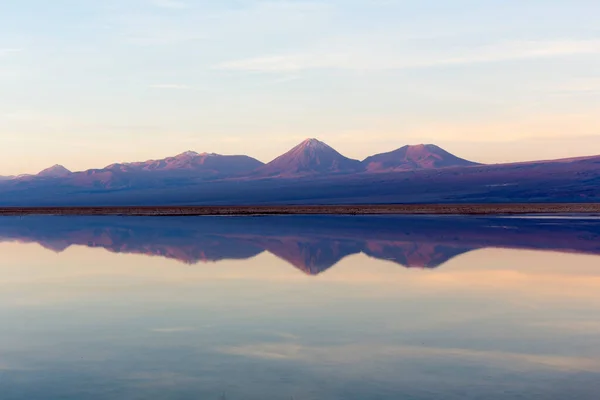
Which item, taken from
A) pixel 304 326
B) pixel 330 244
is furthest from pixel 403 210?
pixel 304 326

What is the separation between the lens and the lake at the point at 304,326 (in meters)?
Answer: 11.3

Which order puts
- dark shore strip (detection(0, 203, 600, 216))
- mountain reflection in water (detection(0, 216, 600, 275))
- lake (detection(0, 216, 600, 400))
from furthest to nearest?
dark shore strip (detection(0, 203, 600, 216)) → mountain reflection in water (detection(0, 216, 600, 275)) → lake (detection(0, 216, 600, 400))

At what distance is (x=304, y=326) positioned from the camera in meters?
15.8

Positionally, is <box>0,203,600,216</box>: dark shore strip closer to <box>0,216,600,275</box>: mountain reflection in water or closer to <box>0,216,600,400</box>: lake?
<box>0,216,600,275</box>: mountain reflection in water

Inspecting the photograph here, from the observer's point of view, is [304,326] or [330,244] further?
[330,244]

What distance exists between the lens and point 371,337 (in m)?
14.6

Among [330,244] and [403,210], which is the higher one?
[330,244]

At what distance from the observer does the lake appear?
37.0 ft

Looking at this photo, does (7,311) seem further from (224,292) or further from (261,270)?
(261,270)

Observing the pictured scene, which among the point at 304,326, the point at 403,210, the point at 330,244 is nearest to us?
the point at 304,326

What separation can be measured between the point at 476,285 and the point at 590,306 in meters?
4.33

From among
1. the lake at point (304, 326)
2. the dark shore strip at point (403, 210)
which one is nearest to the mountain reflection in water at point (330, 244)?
the lake at point (304, 326)

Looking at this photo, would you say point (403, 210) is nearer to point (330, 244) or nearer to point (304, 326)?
point (330, 244)

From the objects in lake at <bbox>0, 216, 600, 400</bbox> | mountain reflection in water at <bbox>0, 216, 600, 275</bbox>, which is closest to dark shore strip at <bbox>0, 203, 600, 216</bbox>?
mountain reflection in water at <bbox>0, 216, 600, 275</bbox>
